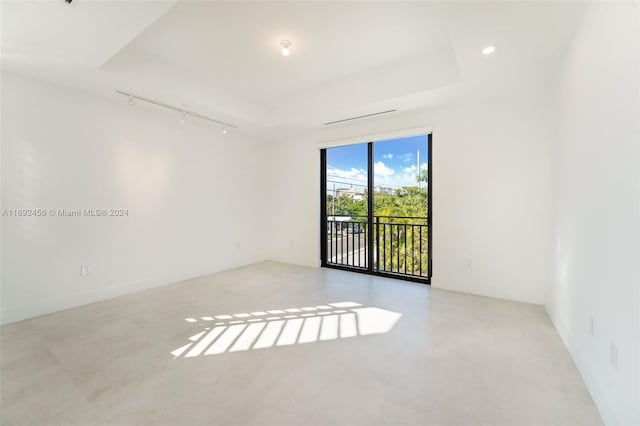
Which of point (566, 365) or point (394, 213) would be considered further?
point (394, 213)

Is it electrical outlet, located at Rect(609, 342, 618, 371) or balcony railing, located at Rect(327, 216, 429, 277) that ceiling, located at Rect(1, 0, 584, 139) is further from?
electrical outlet, located at Rect(609, 342, 618, 371)

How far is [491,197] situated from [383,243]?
1711 mm

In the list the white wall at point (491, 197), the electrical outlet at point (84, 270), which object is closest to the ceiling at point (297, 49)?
the white wall at point (491, 197)

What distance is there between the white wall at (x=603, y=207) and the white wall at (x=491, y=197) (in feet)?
2.73

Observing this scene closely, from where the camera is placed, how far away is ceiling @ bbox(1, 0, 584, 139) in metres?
1.93

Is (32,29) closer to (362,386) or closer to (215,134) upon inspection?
(215,134)

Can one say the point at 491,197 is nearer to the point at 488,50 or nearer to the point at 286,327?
the point at 488,50

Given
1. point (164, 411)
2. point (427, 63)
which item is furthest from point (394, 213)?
point (164, 411)

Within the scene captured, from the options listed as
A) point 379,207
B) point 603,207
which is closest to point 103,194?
point 379,207

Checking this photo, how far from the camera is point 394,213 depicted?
14.0 ft

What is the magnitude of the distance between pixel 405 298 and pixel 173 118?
13.6 ft

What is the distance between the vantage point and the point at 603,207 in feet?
4.93

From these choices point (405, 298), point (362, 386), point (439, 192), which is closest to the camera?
point (362, 386)

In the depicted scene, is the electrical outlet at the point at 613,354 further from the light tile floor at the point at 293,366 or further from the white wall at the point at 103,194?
the white wall at the point at 103,194
